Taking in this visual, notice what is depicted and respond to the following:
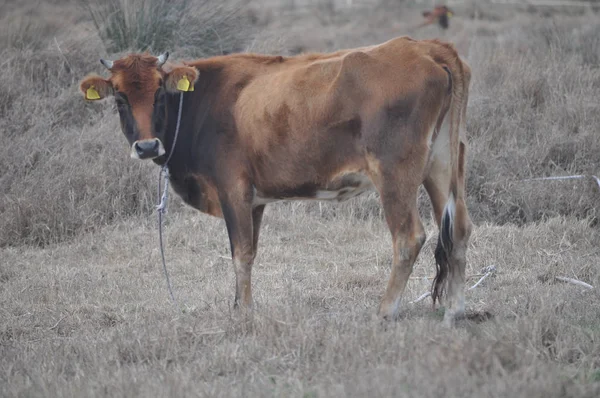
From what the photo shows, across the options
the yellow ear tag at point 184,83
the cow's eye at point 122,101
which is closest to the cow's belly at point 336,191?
the yellow ear tag at point 184,83

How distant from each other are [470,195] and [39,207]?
4.70 metres

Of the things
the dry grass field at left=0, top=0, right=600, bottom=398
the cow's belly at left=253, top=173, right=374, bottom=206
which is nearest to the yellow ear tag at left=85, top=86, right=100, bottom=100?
the cow's belly at left=253, top=173, right=374, bottom=206

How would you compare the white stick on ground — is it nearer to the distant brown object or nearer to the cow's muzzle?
the cow's muzzle

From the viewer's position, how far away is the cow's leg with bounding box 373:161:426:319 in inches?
244

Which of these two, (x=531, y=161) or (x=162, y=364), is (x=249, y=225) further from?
(x=531, y=161)

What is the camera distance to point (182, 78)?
6891 mm

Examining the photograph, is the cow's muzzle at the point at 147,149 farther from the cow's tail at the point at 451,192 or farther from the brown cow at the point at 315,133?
the cow's tail at the point at 451,192

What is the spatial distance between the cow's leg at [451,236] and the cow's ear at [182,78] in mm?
1915

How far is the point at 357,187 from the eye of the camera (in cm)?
657

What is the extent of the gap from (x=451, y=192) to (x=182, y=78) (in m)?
2.18

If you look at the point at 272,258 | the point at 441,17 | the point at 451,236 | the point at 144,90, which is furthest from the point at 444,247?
the point at 441,17

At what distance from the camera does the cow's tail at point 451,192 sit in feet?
20.7

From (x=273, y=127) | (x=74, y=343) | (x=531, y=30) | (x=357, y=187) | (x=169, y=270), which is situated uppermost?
(x=273, y=127)

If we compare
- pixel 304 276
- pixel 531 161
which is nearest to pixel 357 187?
pixel 304 276
